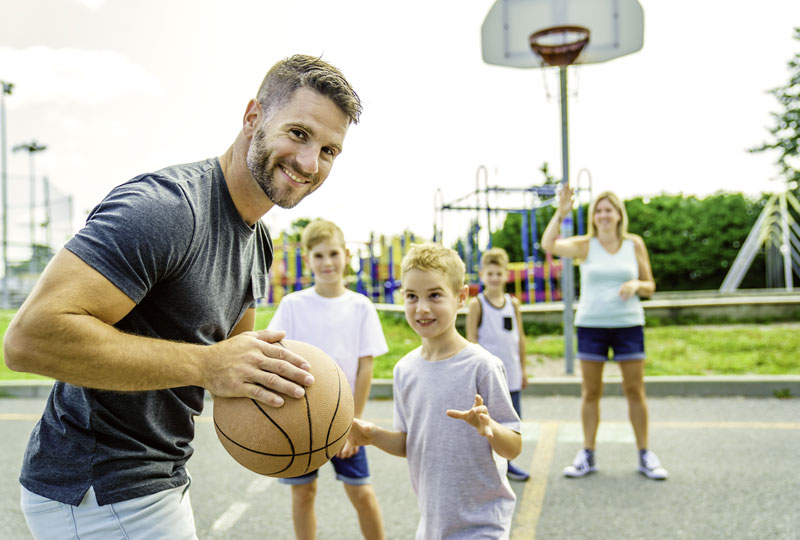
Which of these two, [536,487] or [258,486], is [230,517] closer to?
[258,486]

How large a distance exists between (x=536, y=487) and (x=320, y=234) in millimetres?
2360

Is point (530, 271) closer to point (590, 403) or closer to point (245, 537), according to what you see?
point (590, 403)

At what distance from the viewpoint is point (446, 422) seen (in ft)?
8.39

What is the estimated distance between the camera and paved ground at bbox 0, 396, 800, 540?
3858 millimetres

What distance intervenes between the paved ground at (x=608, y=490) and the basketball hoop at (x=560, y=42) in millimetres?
5385

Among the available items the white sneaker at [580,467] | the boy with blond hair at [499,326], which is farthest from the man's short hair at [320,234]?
the white sneaker at [580,467]

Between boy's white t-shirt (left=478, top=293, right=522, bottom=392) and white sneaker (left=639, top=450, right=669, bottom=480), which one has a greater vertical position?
boy's white t-shirt (left=478, top=293, right=522, bottom=392)

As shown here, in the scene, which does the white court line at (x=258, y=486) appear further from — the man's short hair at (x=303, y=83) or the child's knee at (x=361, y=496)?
the man's short hair at (x=303, y=83)

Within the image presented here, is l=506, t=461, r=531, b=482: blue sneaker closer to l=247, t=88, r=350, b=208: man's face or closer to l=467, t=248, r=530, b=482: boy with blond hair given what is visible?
l=467, t=248, r=530, b=482: boy with blond hair

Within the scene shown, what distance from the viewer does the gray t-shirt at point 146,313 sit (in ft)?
5.15

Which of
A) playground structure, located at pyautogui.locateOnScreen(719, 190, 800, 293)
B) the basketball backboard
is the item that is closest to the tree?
playground structure, located at pyautogui.locateOnScreen(719, 190, 800, 293)

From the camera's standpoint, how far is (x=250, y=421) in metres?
1.91

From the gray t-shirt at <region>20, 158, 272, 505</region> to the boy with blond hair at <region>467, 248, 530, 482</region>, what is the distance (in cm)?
307

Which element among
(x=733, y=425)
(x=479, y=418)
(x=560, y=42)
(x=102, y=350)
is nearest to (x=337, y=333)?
(x=479, y=418)
